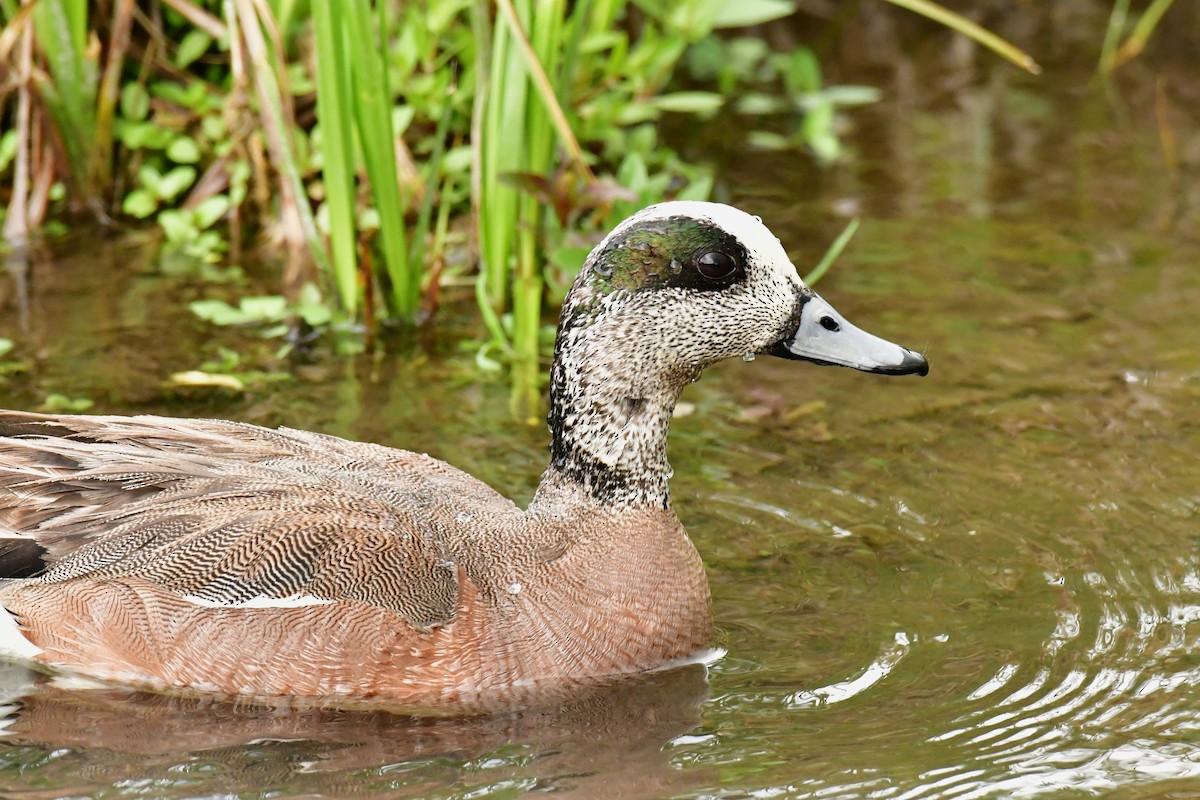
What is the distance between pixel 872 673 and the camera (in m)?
4.60

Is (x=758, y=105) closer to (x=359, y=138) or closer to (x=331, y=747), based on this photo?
(x=359, y=138)

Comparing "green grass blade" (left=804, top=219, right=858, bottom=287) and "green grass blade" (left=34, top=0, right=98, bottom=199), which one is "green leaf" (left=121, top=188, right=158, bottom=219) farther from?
"green grass blade" (left=804, top=219, right=858, bottom=287)

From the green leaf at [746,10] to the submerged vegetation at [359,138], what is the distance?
10 mm

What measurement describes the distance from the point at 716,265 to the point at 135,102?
398 cm

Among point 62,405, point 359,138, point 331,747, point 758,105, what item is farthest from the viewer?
point 758,105

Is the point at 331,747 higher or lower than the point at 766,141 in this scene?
lower

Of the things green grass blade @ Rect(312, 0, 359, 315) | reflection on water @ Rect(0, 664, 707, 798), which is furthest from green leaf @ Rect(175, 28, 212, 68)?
reflection on water @ Rect(0, 664, 707, 798)

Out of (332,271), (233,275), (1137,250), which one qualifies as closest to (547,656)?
(332,271)

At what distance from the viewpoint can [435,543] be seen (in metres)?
4.56

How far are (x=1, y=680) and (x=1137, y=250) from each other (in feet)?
16.6

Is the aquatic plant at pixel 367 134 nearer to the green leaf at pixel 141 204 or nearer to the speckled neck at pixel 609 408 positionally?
the green leaf at pixel 141 204

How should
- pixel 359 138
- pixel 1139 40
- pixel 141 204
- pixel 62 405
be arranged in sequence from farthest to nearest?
1. pixel 1139 40
2. pixel 141 204
3. pixel 359 138
4. pixel 62 405

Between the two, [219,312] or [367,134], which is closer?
[367,134]

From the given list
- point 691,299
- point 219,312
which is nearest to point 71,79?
point 219,312
